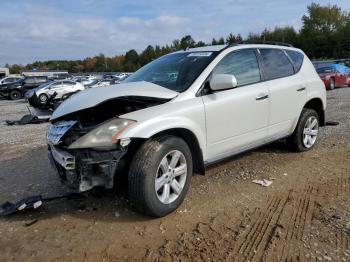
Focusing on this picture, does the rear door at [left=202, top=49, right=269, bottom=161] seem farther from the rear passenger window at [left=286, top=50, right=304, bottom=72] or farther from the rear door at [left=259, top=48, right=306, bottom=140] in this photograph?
the rear passenger window at [left=286, top=50, right=304, bottom=72]

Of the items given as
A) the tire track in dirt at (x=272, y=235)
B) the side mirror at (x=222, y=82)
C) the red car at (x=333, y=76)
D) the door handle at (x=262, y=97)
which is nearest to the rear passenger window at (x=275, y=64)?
the door handle at (x=262, y=97)

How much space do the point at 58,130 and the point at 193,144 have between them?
1.48 metres

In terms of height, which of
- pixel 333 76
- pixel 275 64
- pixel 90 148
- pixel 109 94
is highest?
pixel 275 64

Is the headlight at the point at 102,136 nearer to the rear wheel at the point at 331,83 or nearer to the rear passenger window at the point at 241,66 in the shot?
the rear passenger window at the point at 241,66

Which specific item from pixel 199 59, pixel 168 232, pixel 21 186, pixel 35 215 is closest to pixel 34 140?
pixel 21 186

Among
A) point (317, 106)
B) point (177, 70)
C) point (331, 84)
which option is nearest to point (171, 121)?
point (177, 70)

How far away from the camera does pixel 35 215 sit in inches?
158

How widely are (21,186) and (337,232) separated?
13.1 feet

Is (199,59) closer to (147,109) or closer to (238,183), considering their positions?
(147,109)

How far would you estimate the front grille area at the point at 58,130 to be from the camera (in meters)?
3.71

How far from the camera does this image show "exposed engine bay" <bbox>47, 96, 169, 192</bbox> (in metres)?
3.47

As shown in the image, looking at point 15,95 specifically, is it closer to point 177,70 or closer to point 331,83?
point 331,83

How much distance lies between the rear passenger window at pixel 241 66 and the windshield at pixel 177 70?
0.18 m

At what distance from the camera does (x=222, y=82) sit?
411 cm
